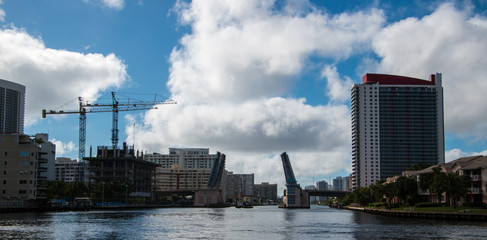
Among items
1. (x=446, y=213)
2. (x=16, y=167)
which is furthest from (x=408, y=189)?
(x=16, y=167)

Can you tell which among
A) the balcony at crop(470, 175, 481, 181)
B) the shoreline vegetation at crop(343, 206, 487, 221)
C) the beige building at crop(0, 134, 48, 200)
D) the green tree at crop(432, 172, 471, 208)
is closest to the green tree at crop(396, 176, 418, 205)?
the shoreline vegetation at crop(343, 206, 487, 221)

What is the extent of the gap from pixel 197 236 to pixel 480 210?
54870 millimetres

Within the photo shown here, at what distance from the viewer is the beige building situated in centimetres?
13925

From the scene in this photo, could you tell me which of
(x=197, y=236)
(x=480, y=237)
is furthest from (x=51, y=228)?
(x=480, y=237)

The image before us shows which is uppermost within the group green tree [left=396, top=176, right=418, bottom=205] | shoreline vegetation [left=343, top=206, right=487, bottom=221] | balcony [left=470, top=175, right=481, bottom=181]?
balcony [left=470, top=175, right=481, bottom=181]

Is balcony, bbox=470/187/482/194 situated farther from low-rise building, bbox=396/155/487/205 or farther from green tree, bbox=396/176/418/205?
green tree, bbox=396/176/418/205

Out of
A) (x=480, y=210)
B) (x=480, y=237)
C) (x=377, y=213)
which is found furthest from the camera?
(x=377, y=213)

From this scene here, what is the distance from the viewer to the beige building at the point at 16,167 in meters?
139

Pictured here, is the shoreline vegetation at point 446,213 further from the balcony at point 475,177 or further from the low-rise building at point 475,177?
the balcony at point 475,177

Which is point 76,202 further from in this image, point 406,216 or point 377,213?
point 406,216

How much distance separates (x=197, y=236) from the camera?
70188mm

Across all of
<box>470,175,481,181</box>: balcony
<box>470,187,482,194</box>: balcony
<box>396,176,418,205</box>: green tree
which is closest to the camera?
<box>470,187,482,194</box>: balcony

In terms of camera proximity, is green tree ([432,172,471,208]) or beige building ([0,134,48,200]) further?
beige building ([0,134,48,200])

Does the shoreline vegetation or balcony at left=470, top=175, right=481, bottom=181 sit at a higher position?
balcony at left=470, top=175, right=481, bottom=181
